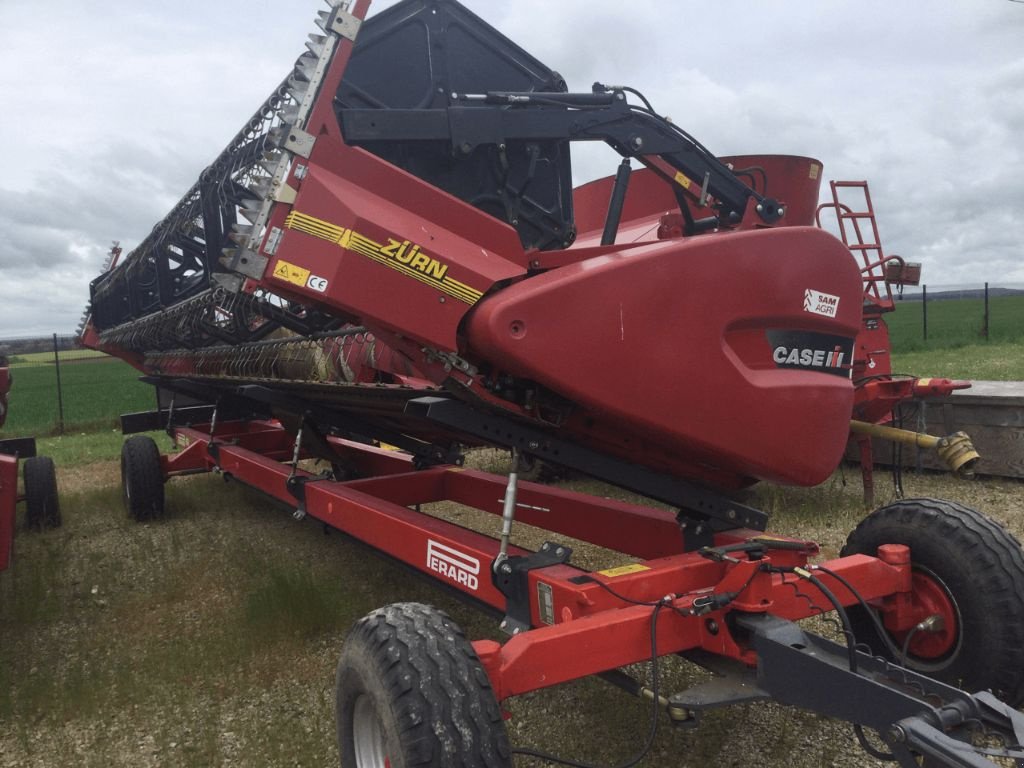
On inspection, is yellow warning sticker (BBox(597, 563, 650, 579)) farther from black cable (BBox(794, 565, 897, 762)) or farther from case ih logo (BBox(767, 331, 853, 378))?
case ih logo (BBox(767, 331, 853, 378))

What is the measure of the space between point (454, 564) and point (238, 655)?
1593 mm

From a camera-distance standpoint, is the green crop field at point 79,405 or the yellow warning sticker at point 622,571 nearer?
the yellow warning sticker at point 622,571

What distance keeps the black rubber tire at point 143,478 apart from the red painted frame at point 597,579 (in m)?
3.10

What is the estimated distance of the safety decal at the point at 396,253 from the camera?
277 centimetres

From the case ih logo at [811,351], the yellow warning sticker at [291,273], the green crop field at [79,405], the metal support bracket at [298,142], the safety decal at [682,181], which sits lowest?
the green crop field at [79,405]

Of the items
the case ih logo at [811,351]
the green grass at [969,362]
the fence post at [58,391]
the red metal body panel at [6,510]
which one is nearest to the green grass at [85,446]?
the fence post at [58,391]

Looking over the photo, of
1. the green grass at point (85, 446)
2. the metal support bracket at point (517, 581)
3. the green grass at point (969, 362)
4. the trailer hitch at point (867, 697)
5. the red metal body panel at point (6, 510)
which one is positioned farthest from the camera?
the green grass at point (969, 362)

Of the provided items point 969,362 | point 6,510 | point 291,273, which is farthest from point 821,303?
point 969,362

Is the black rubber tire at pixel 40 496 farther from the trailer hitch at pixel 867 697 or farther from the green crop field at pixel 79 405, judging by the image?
the green crop field at pixel 79 405

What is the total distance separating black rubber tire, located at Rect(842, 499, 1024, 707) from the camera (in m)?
2.76

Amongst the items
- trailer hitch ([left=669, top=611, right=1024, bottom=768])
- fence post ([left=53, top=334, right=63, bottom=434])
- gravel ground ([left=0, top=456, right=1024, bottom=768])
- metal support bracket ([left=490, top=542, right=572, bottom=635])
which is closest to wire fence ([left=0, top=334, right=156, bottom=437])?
fence post ([left=53, top=334, right=63, bottom=434])

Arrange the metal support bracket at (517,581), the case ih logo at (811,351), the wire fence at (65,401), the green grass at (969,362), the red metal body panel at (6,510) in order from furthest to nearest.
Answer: the wire fence at (65,401)
the green grass at (969,362)
the red metal body panel at (6,510)
the case ih logo at (811,351)
the metal support bracket at (517,581)

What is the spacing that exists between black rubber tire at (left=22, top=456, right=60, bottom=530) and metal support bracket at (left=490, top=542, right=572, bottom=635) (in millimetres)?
5869

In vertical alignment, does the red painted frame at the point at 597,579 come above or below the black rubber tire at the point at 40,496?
above
